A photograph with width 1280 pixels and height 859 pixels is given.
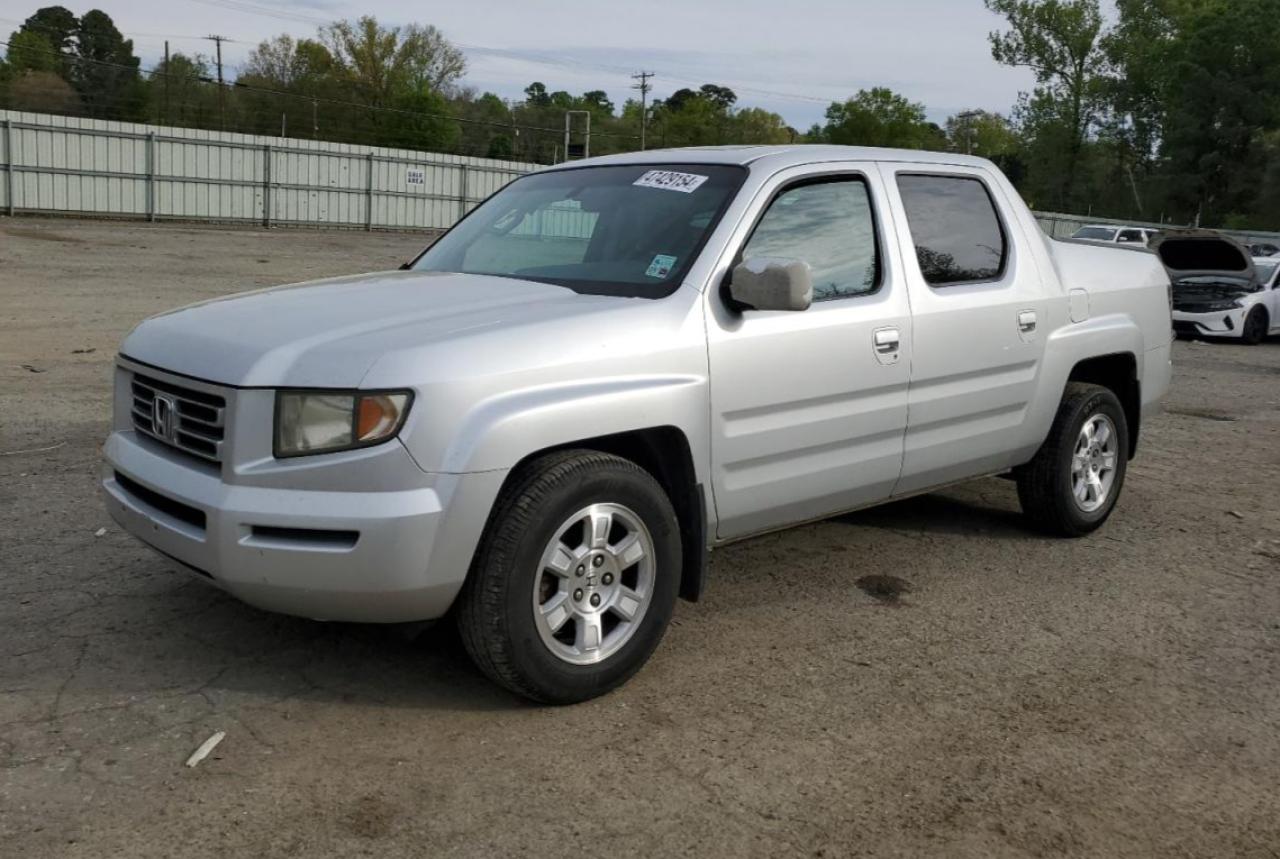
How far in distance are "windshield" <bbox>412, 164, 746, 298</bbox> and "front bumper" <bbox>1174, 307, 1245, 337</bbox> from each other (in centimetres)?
1591

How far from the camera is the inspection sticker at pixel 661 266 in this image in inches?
166

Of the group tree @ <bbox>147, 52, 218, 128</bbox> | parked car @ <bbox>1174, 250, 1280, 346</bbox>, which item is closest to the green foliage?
tree @ <bbox>147, 52, 218, 128</bbox>

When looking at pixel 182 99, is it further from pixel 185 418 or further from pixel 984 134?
pixel 984 134

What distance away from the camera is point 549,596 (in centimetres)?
375

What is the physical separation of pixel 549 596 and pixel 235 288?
1531 cm

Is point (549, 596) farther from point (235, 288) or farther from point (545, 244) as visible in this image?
point (235, 288)

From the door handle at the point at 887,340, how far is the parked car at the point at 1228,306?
1554cm

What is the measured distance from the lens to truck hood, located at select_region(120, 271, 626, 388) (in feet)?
11.3

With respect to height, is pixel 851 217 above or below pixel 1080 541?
above

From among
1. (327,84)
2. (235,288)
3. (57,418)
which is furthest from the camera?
(327,84)

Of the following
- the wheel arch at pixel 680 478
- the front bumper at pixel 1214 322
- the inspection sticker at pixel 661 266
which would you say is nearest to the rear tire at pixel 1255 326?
the front bumper at pixel 1214 322

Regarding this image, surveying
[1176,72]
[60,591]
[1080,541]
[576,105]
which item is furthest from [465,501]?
[576,105]

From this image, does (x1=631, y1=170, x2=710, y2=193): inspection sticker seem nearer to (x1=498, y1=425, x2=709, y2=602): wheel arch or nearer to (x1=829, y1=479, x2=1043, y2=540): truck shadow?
(x1=498, y1=425, x2=709, y2=602): wheel arch

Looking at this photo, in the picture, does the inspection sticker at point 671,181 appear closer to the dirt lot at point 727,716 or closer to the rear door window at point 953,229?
the rear door window at point 953,229
